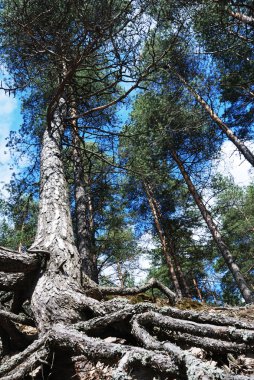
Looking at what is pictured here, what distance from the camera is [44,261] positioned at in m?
2.62

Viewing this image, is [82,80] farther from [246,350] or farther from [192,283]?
[192,283]

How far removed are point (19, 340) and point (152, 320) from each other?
136cm

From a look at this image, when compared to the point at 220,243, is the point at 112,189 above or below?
above

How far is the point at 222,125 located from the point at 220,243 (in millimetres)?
4716

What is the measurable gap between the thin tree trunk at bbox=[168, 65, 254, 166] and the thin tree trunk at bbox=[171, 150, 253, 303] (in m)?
2.61

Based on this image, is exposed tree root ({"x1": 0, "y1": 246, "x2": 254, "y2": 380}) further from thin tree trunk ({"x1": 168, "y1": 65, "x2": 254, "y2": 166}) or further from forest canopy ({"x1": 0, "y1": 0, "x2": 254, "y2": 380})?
thin tree trunk ({"x1": 168, "y1": 65, "x2": 254, "y2": 166})

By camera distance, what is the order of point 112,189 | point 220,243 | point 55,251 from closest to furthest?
point 55,251 → point 112,189 → point 220,243

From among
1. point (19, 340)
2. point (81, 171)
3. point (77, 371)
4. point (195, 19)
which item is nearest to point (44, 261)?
point (19, 340)

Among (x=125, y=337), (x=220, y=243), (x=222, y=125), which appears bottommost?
(x=125, y=337)

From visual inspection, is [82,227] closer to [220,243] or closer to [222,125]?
[220,243]

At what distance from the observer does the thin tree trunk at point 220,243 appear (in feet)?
35.0

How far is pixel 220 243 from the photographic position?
11.8 metres

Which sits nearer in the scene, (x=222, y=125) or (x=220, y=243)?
(x=222, y=125)

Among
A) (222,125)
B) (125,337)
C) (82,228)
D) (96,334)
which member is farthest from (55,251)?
(222,125)
